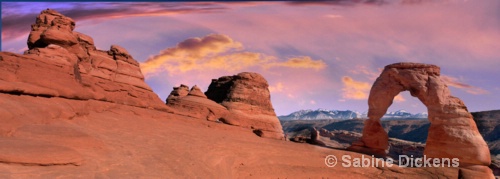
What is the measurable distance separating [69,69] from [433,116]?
20.9 meters

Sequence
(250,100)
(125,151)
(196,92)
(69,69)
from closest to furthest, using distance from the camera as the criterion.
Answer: (125,151) < (69,69) < (196,92) < (250,100)

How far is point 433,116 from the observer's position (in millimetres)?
19953

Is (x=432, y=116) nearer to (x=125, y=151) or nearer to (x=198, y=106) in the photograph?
(x=198, y=106)

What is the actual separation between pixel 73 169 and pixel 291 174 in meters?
7.52

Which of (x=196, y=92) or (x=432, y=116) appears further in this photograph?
(x=196, y=92)

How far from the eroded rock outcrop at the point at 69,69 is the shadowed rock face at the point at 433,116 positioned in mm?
15083

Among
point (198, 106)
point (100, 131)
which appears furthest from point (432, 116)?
point (100, 131)

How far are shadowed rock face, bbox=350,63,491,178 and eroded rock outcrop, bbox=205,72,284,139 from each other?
357 inches

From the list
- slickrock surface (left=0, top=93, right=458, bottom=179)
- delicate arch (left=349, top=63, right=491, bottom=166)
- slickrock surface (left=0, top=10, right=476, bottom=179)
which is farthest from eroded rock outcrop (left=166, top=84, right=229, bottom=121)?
delicate arch (left=349, top=63, right=491, bottom=166)

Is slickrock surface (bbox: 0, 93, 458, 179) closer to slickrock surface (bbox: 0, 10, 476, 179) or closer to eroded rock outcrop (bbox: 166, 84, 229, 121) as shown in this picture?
slickrock surface (bbox: 0, 10, 476, 179)

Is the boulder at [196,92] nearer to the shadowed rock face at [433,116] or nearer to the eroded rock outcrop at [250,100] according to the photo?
the eroded rock outcrop at [250,100]

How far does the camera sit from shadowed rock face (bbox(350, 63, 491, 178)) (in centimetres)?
1836

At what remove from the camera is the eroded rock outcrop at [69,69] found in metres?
9.95

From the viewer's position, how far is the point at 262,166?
454 inches
